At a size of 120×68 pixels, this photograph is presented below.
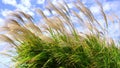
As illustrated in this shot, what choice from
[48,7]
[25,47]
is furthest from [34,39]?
[48,7]

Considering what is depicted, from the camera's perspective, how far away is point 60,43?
457 centimetres

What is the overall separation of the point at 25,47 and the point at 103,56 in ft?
3.53

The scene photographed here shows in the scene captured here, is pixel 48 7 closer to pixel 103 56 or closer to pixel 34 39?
pixel 34 39

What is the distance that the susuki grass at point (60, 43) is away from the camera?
175 inches

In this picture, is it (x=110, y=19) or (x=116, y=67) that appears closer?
(x=116, y=67)

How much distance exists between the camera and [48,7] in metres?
4.68

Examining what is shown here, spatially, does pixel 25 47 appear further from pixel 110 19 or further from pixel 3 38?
pixel 110 19

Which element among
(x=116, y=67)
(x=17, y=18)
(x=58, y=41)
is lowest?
(x=116, y=67)

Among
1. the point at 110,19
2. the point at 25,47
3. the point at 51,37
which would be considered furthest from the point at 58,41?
the point at 110,19

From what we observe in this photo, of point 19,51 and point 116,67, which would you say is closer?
point 116,67

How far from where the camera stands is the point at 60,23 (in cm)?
460

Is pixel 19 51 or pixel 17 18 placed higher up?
pixel 17 18

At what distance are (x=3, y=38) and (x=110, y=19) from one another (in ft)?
5.01

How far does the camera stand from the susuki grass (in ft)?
14.6
